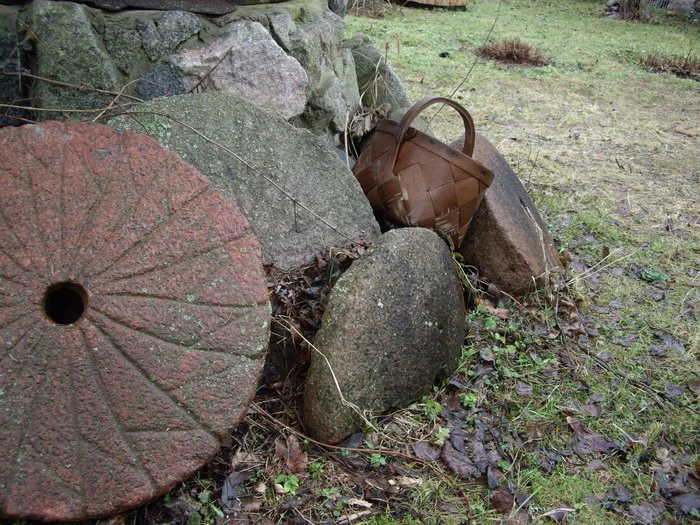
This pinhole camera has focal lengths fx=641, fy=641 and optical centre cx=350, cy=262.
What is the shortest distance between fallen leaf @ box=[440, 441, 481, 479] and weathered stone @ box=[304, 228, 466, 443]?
9.3 inches

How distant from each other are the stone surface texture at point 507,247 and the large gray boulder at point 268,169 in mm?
589

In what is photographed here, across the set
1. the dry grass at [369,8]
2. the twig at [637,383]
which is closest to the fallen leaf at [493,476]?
the twig at [637,383]

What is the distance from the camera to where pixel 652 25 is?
1017cm

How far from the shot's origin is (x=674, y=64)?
25.1 ft

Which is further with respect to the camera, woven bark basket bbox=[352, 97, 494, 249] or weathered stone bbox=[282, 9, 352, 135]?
weathered stone bbox=[282, 9, 352, 135]

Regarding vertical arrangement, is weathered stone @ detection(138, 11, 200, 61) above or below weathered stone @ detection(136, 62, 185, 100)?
above

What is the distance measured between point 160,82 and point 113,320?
1.46 meters

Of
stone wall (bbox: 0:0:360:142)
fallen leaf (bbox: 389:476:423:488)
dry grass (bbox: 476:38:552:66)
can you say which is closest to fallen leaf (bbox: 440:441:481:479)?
fallen leaf (bbox: 389:476:423:488)

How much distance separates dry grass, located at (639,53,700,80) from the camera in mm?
7527

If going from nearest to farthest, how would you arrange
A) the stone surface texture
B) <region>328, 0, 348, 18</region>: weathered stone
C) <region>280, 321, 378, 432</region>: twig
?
<region>280, 321, 378, 432</region>: twig < the stone surface texture < <region>328, 0, 348, 18</region>: weathered stone

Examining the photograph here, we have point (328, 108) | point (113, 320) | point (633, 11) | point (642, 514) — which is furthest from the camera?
point (633, 11)

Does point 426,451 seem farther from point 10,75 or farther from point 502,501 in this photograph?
point 10,75

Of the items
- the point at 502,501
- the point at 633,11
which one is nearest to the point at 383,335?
the point at 502,501

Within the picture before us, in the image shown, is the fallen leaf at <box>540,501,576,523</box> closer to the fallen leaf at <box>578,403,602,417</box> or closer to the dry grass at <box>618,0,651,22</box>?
the fallen leaf at <box>578,403,602,417</box>
